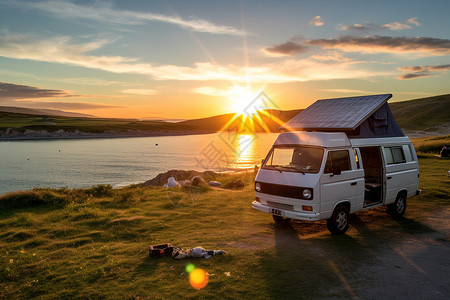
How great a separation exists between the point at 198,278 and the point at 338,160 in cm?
537

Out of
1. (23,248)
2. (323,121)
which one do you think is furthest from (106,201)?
(323,121)

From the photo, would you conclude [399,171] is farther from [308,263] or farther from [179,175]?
[179,175]

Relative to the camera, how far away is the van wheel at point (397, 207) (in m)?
11.2

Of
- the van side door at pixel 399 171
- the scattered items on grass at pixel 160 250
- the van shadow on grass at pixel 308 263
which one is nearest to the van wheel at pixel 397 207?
the van side door at pixel 399 171

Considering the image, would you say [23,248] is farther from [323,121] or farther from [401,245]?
[401,245]

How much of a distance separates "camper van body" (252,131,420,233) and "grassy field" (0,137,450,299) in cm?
90

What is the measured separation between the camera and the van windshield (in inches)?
347

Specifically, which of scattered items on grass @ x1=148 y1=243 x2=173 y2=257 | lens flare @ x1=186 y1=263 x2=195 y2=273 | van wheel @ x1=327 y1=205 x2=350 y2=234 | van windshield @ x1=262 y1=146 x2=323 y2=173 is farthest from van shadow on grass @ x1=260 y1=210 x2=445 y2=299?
scattered items on grass @ x1=148 y1=243 x2=173 y2=257

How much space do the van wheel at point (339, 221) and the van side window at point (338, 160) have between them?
4.07ft

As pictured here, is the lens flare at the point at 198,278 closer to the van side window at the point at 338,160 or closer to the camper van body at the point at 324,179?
the camper van body at the point at 324,179

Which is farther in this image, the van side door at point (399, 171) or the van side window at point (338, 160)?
the van side door at point (399, 171)

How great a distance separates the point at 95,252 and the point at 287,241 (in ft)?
17.8

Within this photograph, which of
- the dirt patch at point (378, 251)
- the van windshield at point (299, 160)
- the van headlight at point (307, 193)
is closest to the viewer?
the dirt patch at point (378, 251)

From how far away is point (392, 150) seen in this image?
1093 cm
